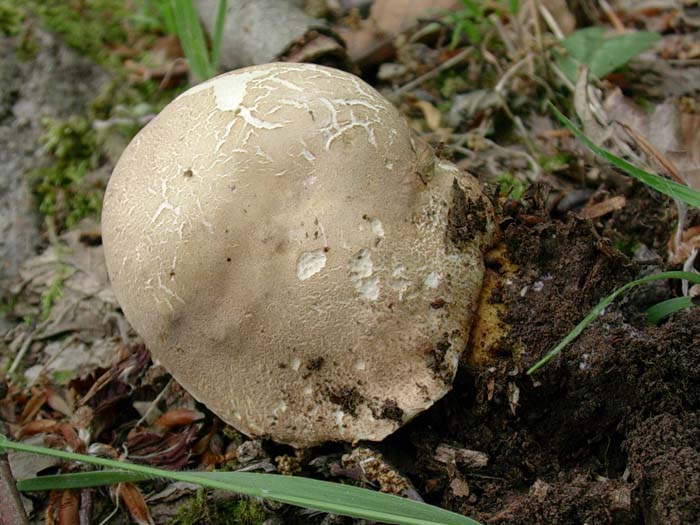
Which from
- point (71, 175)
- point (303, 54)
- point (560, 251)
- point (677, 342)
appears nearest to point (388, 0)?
point (303, 54)

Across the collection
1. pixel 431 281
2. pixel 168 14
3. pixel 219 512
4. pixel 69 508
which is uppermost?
pixel 168 14

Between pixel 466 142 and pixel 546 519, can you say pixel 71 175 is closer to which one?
pixel 466 142

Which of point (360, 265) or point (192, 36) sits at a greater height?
point (192, 36)

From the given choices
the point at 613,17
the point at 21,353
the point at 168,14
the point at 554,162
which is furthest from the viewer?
the point at 613,17

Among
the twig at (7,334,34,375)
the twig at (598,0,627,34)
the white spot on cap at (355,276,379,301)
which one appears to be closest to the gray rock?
the twig at (7,334,34,375)

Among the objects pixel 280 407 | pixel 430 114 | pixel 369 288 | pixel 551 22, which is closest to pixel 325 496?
pixel 280 407

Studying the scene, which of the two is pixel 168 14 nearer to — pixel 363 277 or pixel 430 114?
pixel 430 114

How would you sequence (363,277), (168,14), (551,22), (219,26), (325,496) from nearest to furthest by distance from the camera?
(325,496) < (363,277) < (219,26) < (551,22) < (168,14)
